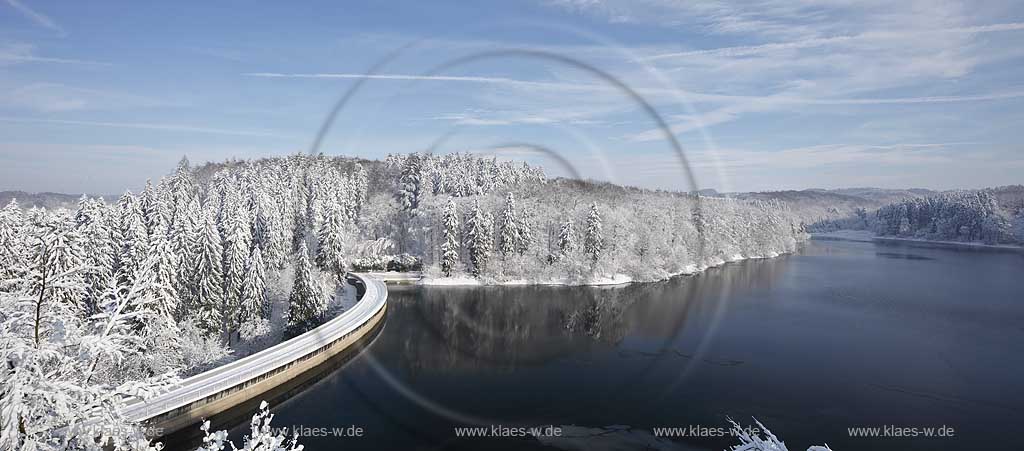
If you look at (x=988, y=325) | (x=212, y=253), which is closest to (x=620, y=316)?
(x=988, y=325)

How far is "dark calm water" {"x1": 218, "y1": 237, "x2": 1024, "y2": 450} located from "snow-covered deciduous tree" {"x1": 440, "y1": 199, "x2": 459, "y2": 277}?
304 inches

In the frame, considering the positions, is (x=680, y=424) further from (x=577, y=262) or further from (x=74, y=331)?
(x=577, y=262)

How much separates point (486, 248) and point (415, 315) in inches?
769

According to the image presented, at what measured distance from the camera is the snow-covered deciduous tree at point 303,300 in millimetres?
36844

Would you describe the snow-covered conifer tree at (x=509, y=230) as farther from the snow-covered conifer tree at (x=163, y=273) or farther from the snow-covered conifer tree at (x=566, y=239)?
the snow-covered conifer tree at (x=163, y=273)

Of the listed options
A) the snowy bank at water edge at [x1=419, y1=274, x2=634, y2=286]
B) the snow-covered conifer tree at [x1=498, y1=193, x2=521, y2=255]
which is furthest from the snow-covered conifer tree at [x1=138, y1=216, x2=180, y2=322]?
the snow-covered conifer tree at [x1=498, y1=193, x2=521, y2=255]

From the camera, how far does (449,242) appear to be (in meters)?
64.9

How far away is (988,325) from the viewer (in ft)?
143

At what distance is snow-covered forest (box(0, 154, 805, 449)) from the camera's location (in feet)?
23.0

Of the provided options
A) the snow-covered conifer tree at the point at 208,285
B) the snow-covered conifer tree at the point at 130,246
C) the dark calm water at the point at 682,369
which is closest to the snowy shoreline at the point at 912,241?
the dark calm water at the point at 682,369

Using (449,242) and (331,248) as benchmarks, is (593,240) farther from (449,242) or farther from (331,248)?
(331,248)

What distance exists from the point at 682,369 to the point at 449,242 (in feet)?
125

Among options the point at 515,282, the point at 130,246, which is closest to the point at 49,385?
the point at 130,246

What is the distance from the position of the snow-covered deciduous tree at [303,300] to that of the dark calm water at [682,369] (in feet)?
15.9
